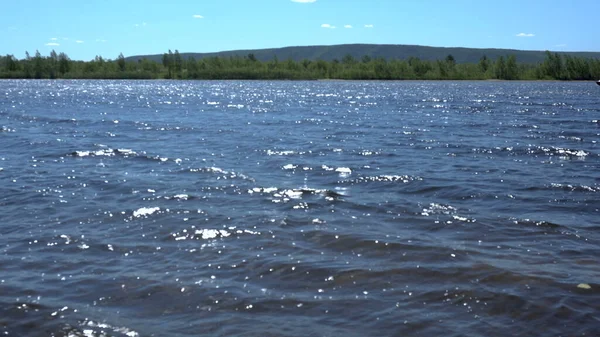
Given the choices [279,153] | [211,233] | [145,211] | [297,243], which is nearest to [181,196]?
[145,211]

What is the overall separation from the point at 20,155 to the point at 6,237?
39.7 ft

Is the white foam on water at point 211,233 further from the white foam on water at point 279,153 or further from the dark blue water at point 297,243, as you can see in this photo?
the white foam on water at point 279,153

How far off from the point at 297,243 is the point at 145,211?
380 centimetres

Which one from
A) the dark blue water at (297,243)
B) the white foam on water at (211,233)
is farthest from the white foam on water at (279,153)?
the white foam on water at (211,233)

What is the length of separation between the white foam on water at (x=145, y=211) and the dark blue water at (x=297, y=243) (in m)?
0.08

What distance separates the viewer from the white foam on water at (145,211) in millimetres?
13452

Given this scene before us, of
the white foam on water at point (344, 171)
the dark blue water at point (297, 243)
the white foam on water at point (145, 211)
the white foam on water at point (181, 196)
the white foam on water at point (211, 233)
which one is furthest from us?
the white foam on water at point (344, 171)

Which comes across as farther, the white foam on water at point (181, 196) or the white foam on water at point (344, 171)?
the white foam on water at point (344, 171)

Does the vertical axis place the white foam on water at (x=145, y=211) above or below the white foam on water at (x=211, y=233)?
above

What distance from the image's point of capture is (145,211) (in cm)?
1372

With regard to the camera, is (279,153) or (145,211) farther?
(279,153)

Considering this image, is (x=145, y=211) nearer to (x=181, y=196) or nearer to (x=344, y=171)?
(x=181, y=196)

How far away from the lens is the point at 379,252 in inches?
431

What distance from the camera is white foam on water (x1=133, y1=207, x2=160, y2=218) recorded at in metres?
13.5
